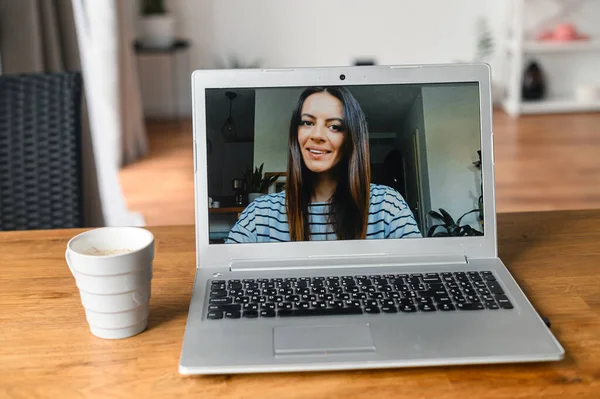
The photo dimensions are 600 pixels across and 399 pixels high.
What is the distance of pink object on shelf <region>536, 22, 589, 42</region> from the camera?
4.66m

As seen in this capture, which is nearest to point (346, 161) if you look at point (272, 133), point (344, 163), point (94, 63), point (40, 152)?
point (344, 163)

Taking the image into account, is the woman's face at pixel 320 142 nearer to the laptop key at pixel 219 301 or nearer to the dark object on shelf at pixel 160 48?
the laptop key at pixel 219 301

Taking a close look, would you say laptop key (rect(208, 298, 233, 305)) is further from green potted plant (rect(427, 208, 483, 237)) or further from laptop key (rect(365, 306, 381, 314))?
green potted plant (rect(427, 208, 483, 237))

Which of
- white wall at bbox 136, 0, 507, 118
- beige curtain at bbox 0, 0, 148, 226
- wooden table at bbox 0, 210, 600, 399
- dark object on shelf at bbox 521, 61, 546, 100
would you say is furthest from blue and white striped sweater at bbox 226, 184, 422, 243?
dark object on shelf at bbox 521, 61, 546, 100

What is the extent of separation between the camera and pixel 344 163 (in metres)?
1.00

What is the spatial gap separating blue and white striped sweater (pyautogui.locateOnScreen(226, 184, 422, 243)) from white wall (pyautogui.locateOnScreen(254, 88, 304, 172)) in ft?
0.18

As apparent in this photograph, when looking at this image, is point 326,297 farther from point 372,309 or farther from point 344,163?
point 344,163

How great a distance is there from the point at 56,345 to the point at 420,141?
52 centimetres

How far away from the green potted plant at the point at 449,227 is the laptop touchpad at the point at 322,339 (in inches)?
9.1

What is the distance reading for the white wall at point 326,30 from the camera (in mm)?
4773

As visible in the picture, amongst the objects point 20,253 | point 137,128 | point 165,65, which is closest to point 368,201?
point 20,253

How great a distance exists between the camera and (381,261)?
100cm

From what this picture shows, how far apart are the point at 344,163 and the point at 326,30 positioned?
3957 mm

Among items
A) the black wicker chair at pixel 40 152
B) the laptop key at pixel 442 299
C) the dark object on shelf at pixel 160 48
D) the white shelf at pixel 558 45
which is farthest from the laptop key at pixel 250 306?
the white shelf at pixel 558 45
